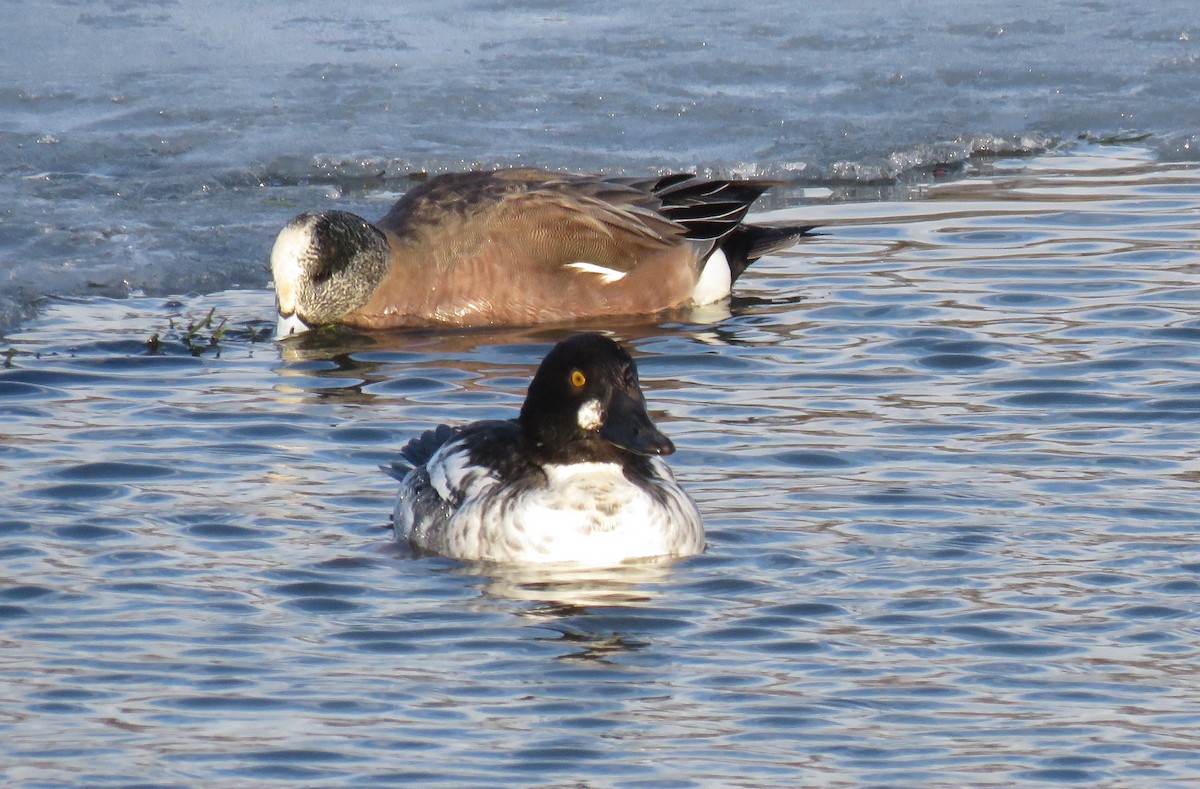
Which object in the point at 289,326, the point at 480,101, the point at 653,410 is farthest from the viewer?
the point at 480,101

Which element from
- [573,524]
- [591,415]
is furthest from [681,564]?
[591,415]

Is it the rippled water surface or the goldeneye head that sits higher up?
the goldeneye head

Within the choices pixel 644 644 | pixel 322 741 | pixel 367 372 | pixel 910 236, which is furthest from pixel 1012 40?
pixel 322 741

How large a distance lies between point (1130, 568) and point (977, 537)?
0.53m

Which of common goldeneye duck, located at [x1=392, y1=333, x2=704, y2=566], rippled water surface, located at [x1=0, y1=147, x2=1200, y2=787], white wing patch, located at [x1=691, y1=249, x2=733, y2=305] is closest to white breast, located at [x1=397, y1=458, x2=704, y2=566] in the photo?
common goldeneye duck, located at [x1=392, y1=333, x2=704, y2=566]

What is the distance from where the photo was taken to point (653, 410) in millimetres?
8234

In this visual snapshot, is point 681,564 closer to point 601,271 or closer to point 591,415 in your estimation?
point 591,415

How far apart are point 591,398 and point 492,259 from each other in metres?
3.46

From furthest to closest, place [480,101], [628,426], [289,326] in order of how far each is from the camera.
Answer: [480,101]
[289,326]
[628,426]

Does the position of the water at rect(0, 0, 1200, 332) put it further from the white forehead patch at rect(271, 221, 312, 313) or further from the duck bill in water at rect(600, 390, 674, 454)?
the duck bill in water at rect(600, 390, 674, 454)

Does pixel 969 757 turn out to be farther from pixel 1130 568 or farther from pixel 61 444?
pixel 61 444

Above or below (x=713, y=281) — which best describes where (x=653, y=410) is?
below

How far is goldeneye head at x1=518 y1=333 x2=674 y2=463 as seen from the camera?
252 inches

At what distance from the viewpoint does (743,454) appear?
7.57 m
